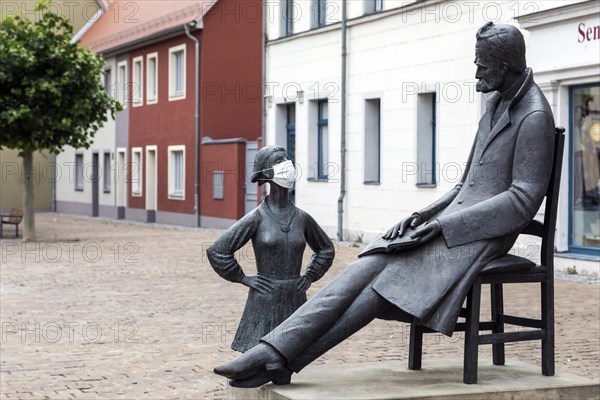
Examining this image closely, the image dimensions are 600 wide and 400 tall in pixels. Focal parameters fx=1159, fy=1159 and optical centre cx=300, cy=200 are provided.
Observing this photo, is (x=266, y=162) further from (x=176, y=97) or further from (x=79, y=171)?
(x=79, y=171)

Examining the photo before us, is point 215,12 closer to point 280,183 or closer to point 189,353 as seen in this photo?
point 189,353

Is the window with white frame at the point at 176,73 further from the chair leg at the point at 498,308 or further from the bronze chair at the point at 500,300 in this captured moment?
the bronze chair at the point at 500,300

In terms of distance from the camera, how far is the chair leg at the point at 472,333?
6270 mm

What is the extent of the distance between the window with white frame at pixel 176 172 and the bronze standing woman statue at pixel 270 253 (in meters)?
30.4

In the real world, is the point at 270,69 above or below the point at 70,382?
above

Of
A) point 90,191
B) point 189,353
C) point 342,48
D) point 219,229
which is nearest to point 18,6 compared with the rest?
point 90,191

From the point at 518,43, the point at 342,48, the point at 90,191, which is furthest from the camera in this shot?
the point at 90,191

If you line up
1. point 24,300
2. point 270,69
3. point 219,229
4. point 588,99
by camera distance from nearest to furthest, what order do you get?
point 24,300
point 588,99
point 270,69
point 219,229

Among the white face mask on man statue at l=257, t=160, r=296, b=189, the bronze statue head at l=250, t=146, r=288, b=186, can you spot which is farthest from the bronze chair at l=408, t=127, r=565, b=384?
the bronze statue head at l=250, t=146, r=288, b=186

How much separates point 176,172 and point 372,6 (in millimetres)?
13915

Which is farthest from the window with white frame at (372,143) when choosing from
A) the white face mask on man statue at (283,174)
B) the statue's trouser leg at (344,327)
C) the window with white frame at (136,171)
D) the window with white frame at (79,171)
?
the window with white frame at (79,171)

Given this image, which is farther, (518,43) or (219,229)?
(219,229)

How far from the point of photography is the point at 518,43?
21.0ft

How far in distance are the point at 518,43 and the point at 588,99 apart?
1272 cm
